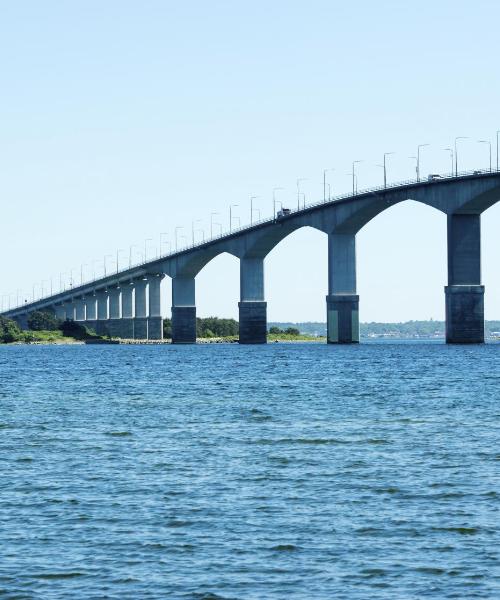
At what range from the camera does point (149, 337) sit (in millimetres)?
199875

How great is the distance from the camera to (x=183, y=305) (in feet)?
570

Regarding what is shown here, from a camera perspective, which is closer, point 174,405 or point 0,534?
point 0,534

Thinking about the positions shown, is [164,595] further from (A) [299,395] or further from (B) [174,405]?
(A) [299,395]

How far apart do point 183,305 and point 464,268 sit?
64895 millimetres

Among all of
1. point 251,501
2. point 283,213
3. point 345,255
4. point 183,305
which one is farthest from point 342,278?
point 251,501

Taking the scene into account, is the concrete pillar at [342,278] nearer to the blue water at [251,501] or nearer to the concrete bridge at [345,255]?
the concrete bridge at [345,255]

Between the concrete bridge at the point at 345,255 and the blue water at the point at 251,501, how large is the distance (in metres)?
71.2

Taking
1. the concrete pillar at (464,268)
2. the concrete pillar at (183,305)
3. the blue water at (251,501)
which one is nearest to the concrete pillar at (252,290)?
the concrete pillar at (183,305)

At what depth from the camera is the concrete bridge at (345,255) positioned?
114 meters

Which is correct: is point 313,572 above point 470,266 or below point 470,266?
below

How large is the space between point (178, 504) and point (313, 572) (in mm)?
5310

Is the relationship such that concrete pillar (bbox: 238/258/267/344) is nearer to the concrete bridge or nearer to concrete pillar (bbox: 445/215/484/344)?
the concrete bridge

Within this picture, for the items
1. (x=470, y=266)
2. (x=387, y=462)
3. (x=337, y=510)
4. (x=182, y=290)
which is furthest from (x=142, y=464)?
(x=182, y=290)

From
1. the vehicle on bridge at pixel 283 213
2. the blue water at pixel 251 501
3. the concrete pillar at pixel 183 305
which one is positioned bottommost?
the blue water at pixel 251 501
